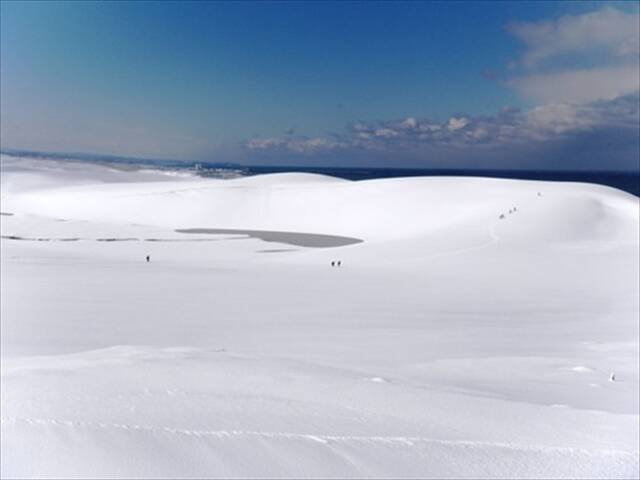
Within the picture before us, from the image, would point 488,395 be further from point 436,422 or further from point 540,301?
point 540,301

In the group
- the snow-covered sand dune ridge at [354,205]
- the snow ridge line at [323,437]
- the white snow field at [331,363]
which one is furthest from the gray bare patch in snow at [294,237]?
the snow ridge line at [323,437]

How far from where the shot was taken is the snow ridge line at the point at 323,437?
10.6 ft

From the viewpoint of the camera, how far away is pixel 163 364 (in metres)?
5.09

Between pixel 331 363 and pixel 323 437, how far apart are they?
101 inches

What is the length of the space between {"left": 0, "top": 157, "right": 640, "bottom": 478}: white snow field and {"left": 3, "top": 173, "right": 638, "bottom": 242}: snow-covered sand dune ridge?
8462 millimetres

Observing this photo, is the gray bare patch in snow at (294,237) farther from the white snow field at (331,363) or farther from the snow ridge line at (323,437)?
the snow ridge line at (323,437)

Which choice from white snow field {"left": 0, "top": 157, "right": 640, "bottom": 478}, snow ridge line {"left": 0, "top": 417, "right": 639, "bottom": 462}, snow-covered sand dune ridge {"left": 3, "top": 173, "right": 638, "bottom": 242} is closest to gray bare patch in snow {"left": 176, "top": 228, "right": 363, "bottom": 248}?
snow-covered sand dune ridge {"left": 3, "top": 173, "right": 638, "bottom": 242}

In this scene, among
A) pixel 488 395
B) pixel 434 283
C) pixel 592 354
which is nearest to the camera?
pixel 488 395

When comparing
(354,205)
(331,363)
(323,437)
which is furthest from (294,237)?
(323,437)

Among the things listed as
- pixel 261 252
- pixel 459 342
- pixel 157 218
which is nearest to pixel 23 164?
pixel 157 218

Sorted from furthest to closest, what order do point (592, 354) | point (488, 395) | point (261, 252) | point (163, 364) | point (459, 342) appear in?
point (261, 252), point (459, 342), point (592, 354), point (163, 364), point (488, 395)

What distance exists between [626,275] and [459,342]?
771 centimetres

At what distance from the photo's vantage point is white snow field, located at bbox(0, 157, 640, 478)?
3.13 m

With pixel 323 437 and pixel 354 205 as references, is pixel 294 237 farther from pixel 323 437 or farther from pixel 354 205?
pixel 323 437
